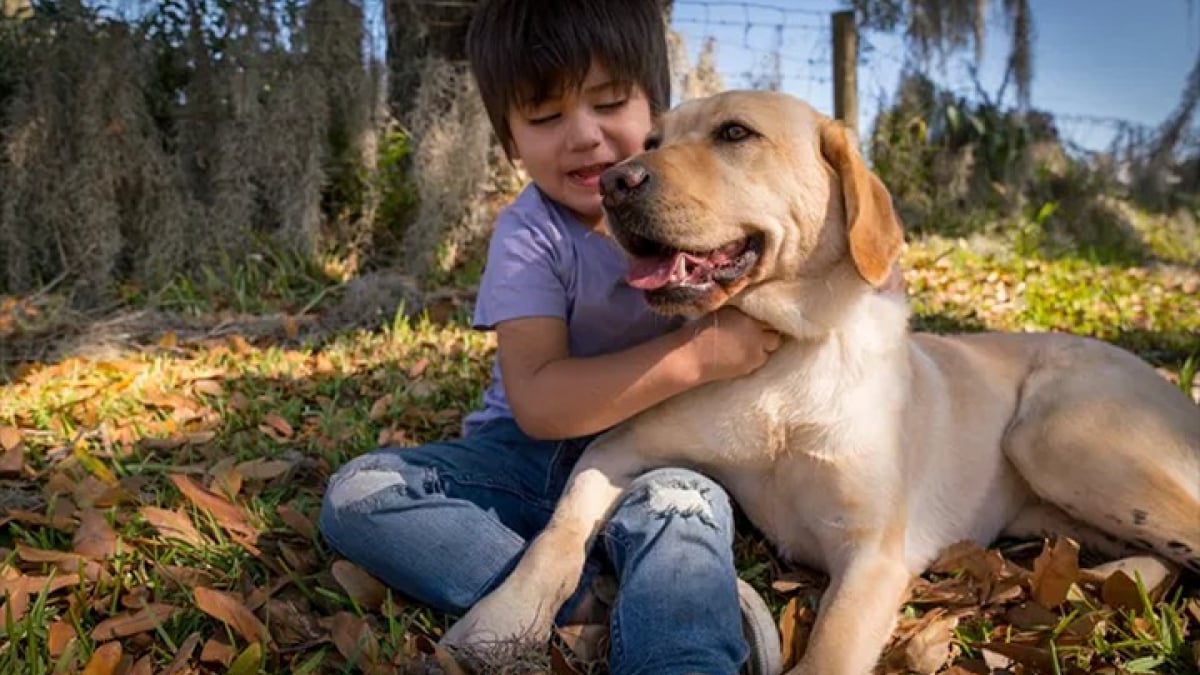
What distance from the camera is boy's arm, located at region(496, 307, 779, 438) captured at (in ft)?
7.20

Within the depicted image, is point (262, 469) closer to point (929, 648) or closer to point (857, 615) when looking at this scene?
point (857, 615)

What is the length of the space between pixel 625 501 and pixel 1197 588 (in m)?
1.39

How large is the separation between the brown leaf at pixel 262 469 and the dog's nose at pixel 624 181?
4.67 ft

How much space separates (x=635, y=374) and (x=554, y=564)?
0.48 meters

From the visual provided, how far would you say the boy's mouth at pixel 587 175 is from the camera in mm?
2537

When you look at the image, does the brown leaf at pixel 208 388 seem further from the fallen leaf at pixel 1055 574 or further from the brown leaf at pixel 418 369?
the fallen leaf at pixel 1055 574

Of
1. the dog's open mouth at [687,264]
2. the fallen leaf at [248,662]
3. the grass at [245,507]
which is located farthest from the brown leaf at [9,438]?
the dog's open mouth at [687,264]

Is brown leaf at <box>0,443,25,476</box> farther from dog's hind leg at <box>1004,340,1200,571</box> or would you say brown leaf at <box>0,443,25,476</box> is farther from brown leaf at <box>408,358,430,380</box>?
dog's hind leg at <box>1004,340,1200,571</box>

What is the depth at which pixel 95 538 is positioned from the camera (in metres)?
2.30

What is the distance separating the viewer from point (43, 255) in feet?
18.9

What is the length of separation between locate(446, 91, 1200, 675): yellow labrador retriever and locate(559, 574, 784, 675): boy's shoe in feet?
0.25

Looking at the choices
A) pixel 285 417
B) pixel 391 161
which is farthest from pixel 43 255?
pixel 285 417

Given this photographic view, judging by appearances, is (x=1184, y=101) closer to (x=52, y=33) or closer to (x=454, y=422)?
(x=454, y=422)

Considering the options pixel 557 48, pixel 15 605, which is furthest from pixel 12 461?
pixel 557 48
